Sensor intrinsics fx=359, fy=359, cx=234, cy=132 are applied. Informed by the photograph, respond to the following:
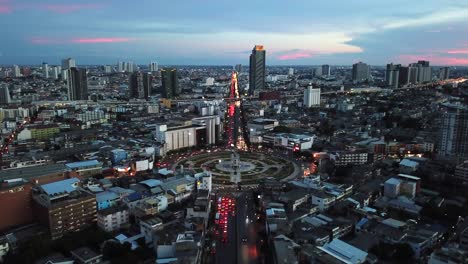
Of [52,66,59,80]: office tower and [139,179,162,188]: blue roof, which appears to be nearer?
[139,179,162,188]: blue roof

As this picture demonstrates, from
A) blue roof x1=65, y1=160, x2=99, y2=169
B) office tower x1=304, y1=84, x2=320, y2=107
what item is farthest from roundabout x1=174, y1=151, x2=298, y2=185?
office tower x1=304, y1=84, x2=320, y2=107

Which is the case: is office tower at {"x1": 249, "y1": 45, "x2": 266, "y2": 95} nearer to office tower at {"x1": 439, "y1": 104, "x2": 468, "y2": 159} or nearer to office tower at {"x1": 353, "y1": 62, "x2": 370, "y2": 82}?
office tower at {"x1": 353, "y1": 62, "x2": 370, "y2": 82}

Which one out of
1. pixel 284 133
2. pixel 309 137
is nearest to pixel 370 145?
pixel 309 137

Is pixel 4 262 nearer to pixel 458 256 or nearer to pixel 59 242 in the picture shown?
pixel 59 242

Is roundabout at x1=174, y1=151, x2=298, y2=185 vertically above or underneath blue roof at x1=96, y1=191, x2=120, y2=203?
underneath

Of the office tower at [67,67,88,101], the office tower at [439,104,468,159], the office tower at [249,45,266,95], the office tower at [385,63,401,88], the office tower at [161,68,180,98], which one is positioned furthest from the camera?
the office tower at [385,63,401,88]

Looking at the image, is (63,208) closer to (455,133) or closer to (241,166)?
(241,166)

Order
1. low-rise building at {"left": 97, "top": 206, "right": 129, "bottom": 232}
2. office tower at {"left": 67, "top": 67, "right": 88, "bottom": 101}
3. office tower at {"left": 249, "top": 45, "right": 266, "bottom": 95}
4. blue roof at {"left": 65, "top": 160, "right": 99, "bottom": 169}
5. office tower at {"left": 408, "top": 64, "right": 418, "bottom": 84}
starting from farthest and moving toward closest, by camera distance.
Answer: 1. office tower at {"left": 408, "top": 64, "right": 418, "bottom": 84}
2. office tower at {"left": 249, "top": 45, "right": 266, "bottom": 95}
3. office tower at {"left": 67, "top": 67, "right": 88, "bottom": 101}
4. blue roof at {"left": 65, "top": 160, "right": 99, "bottom": 169}
5. low-rise building at {"left": 97, "top": 206, "right": 129, "bottom": 232}

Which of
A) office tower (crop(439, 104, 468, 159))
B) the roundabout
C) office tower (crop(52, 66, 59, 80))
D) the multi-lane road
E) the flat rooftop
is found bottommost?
the multi-lane road
